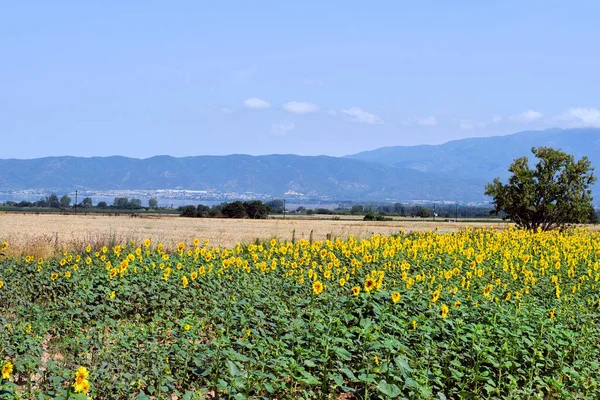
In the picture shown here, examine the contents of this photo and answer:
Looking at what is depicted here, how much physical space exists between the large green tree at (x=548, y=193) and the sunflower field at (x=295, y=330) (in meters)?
16.7

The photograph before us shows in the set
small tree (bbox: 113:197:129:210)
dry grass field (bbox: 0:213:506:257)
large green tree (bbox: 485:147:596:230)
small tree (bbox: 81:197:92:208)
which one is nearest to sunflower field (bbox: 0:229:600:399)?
dry grass field (bbox: 0:213:506:257)

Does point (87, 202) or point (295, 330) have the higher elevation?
point (87, 202)

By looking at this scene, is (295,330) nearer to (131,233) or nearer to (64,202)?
(131,233)

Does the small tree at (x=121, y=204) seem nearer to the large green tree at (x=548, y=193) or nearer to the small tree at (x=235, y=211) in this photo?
the small tree at (x=235, y=211)

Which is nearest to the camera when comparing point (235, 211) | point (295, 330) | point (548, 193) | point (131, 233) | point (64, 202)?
point (295, 330)

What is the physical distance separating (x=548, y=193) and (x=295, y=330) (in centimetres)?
2437

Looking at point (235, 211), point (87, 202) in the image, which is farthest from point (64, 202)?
point (235, 211)

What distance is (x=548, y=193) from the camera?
29.6 metres

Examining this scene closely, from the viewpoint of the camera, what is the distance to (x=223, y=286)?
1038cm

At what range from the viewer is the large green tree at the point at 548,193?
29.2 meters

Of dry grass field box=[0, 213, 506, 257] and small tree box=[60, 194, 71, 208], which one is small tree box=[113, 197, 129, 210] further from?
dry grass field box=[0, 213, 506, 257]

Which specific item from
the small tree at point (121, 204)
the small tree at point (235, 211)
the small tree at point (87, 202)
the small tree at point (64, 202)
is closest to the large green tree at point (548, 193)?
the small tree at point (235, 211)

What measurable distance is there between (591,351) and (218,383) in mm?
4611

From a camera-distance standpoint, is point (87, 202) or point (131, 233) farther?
point (87, 202)
